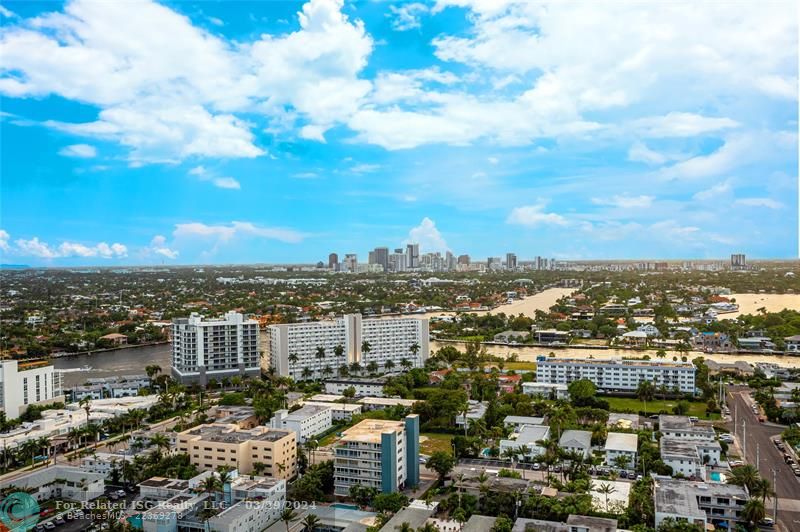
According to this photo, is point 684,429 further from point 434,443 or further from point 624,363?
point 624,363

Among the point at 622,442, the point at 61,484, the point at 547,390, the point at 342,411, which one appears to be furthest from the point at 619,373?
the point at 61,484

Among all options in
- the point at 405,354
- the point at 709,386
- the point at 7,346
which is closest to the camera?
the point at 709,386

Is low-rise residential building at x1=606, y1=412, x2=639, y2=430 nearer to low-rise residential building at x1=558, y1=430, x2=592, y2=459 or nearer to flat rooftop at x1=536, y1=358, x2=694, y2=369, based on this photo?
low-rise residential building at x1=558, y1=430, x2=592, y2=459

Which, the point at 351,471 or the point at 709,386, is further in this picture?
the point at 709,386

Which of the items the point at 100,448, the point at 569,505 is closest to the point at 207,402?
the point at 100,448

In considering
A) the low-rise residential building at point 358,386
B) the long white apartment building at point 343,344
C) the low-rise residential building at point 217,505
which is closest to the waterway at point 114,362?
the long white apartment building at point 343,344

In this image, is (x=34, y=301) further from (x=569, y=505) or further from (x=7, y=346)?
(x=569, y=505)
